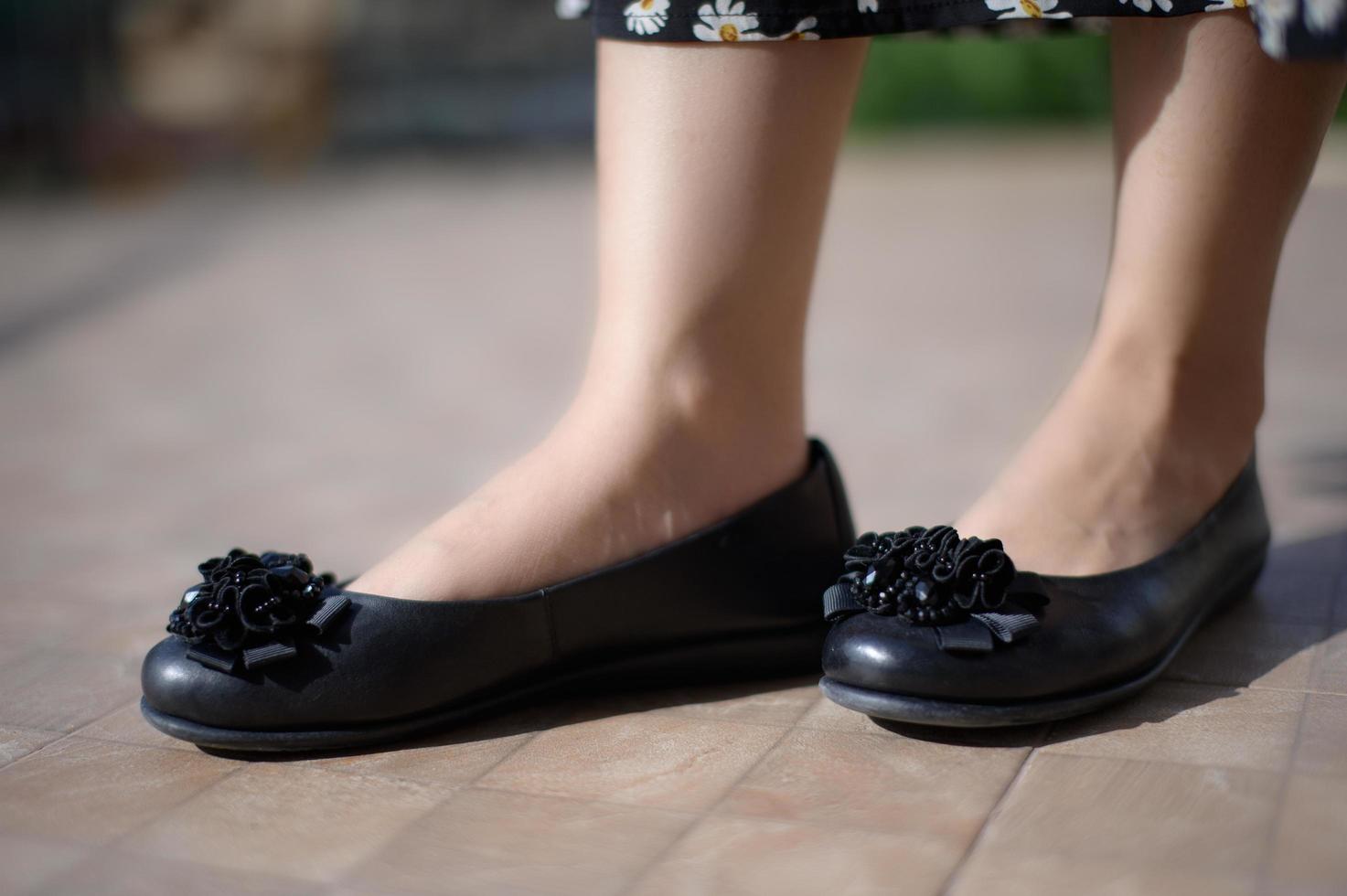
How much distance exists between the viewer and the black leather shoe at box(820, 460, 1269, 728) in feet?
2.96

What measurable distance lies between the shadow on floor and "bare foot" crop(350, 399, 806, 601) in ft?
0.33

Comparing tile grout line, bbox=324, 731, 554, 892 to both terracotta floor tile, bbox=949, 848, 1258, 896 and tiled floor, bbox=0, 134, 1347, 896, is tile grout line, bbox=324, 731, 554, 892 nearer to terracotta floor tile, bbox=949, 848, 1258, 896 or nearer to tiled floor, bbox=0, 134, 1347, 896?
tiled floor, bbox=0, 134, 1347, 896

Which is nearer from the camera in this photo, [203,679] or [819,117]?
[203,679]

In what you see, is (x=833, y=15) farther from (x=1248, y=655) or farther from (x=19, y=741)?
(x=19, y=741)

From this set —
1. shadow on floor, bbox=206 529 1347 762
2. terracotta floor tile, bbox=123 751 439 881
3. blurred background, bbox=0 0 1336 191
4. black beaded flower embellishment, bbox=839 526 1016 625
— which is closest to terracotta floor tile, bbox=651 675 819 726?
shadow on floor, bbox=206 529 1347 762

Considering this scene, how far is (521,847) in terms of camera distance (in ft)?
2.66

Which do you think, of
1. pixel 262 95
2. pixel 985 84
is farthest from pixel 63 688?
pixel 262 95

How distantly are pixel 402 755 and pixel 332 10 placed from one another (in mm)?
7864

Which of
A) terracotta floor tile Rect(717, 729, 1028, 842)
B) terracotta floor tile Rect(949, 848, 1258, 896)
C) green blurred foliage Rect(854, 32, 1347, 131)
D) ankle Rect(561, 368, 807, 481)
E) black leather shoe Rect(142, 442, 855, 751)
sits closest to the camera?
terracotta floor tile Rect(949, 848, 1258, 896)

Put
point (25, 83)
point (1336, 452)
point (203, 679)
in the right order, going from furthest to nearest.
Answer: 1. point (25, 83)
2. point (1336, 452)
3. point (203, 679)

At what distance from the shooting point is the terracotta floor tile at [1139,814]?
2.49ft

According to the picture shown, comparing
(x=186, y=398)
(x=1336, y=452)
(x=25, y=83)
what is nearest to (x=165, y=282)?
(x=186, y=398)

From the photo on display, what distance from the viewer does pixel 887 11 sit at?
→ 3.22ft

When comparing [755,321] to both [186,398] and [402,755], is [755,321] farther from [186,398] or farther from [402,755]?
[186,398]
